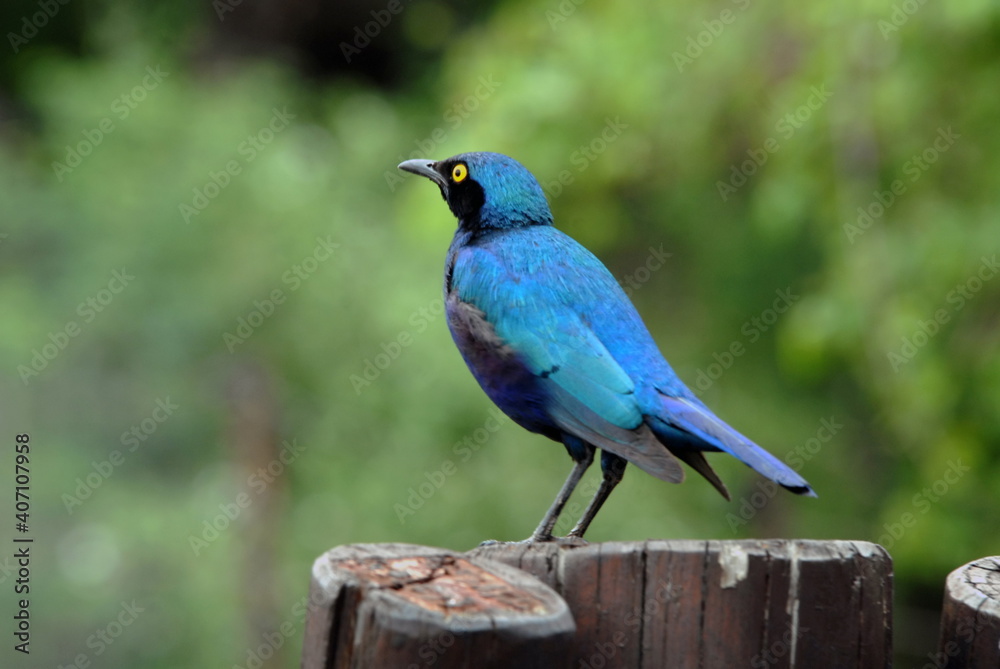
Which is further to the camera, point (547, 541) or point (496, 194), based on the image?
point (496, 194)

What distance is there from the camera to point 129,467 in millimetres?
6613

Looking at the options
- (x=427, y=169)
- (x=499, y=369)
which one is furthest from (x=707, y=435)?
(x=427, y=169)

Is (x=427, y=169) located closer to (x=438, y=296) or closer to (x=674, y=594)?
(x=674, y=594)

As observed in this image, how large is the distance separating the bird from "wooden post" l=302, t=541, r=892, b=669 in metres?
0.78

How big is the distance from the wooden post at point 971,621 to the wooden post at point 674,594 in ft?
0.39

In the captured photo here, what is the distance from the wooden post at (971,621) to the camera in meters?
2.21

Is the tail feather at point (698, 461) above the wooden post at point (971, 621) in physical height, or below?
below

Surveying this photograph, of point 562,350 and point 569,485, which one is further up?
point 562,350

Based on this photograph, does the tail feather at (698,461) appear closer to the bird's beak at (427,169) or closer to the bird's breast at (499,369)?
the bird's breast at (499,369)

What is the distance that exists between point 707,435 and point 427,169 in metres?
1.55

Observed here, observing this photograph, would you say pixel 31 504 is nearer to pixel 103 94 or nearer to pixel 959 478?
pixel 103 94

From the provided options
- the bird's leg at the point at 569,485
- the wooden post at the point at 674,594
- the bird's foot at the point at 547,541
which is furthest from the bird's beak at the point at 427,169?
the wooden post at the point at 674,594

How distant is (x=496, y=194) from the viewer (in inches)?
152

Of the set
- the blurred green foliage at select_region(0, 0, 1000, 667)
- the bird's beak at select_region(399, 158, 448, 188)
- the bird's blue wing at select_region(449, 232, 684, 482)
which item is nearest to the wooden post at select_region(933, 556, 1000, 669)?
the bird's blue wing at select_region(449, 232, 684, 482)
